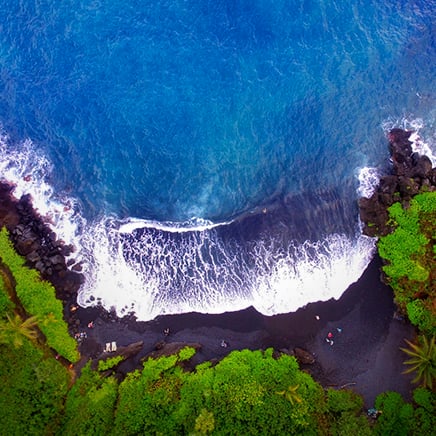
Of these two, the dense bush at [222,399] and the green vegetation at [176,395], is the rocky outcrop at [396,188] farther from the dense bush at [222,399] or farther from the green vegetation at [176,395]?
the dense bush at [222,399]

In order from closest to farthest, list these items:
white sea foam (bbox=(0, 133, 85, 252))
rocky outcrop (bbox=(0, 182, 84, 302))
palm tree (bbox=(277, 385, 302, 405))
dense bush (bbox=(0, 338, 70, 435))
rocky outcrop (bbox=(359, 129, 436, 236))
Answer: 1. dense bush (bbox=(0, 338, 70, 435))
2. palm tree (bbox=(277, 385, 302, 405))
3. rocky outcrop (bbox=(0, 182, 84, 302))
4. rocky outcrop (bbox=(359, 129, 436, 236))
5. white sea foam (bbox=(0, 133, 85, 252))

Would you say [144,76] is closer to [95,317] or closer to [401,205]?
[95,317]

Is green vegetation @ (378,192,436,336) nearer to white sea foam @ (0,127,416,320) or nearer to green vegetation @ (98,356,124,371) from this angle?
white sea foam @ (0,127,416,320)

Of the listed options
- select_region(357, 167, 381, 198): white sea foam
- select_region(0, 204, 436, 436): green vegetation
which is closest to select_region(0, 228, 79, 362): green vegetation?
select_region(0, 204, 436, 436): green vegetation

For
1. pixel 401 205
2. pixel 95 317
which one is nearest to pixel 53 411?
pixel 95 317

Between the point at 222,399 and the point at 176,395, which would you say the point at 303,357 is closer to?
the point at 222,399
